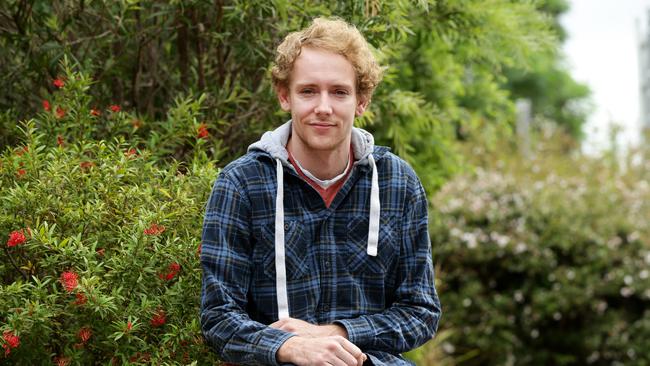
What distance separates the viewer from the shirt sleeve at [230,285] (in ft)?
9.57

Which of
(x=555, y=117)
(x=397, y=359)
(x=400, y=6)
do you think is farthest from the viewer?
(x=555, y=117)

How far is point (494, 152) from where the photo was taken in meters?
12.3

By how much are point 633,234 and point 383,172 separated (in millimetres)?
5322

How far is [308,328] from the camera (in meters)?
3.03

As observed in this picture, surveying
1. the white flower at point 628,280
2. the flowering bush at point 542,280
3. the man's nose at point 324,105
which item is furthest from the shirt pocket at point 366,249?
the white flower at point 628,280

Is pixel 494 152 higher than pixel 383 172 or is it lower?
lower

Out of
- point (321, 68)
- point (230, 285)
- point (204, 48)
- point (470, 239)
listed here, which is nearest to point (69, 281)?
point (230, 285)

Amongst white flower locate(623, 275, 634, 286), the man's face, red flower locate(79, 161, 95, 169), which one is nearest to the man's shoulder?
the man's face

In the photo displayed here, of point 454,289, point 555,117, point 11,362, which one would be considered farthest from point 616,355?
point 555,117

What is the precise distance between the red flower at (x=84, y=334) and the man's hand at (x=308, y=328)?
1.96ft

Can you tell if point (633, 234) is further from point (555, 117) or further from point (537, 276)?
point (555, 117)

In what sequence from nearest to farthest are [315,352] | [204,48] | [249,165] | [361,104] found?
[315,352] < [249,165] < [361,104] < [204,48]

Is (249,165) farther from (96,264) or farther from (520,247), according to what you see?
(520,247)

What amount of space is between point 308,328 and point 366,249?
0.34m
